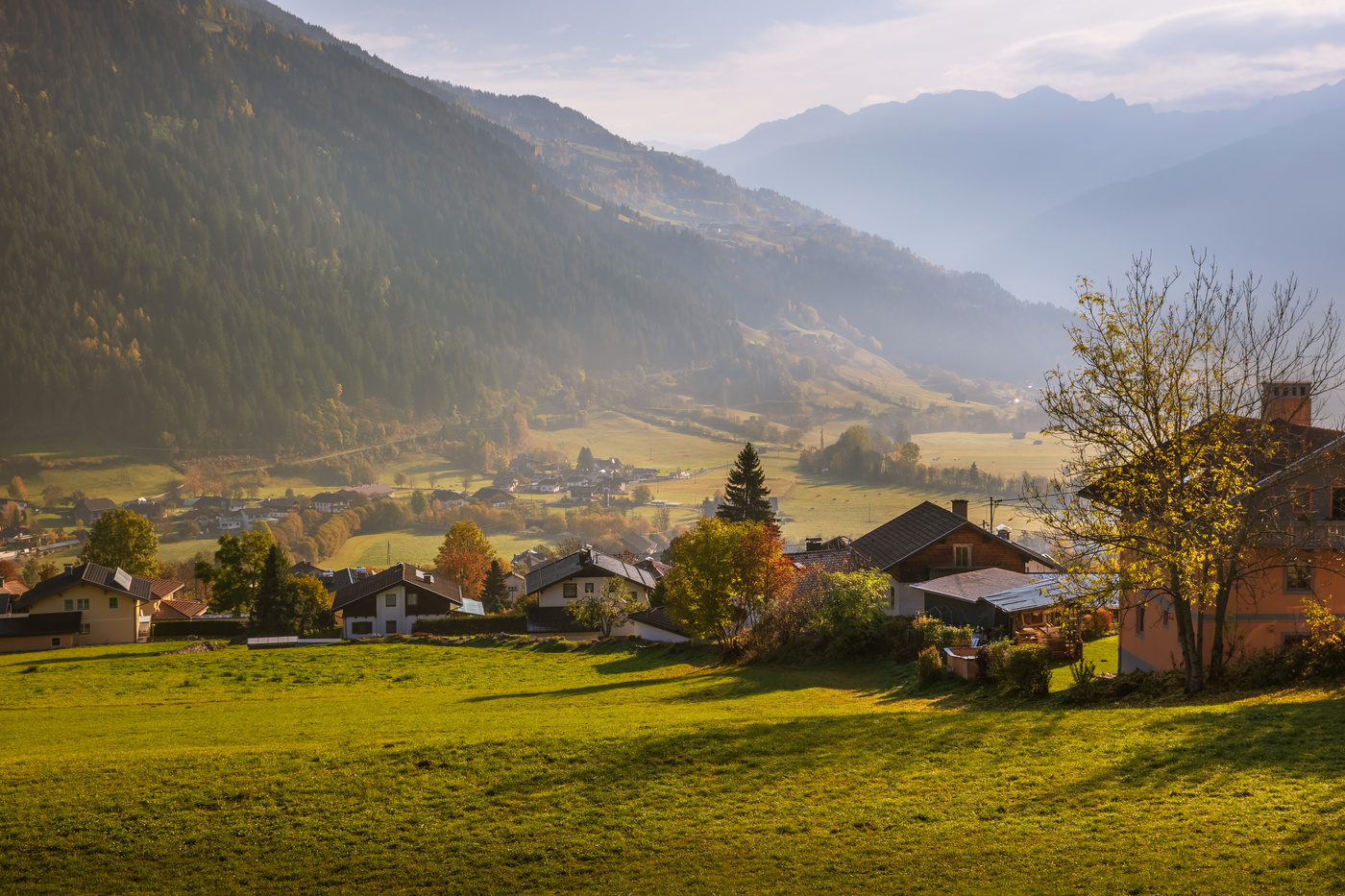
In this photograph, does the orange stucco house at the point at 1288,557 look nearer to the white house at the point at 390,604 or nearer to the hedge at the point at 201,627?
the white house at the point at 390,604

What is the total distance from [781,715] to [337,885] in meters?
11.2

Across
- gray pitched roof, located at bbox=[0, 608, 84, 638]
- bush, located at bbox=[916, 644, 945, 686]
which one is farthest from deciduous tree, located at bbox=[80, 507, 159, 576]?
bush, located at bbox=[916, 644, 945, 686]

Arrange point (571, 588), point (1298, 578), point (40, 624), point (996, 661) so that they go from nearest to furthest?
point (996, 661) < point (1298, 578) < point (40, 624) < point (571, 588)

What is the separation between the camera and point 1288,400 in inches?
963

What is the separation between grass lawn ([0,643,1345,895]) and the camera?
10.8 meters

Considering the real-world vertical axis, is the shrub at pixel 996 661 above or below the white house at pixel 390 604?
A: above

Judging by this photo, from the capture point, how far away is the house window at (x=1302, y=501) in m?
20.3

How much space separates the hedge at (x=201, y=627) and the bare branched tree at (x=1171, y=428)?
67.7 m

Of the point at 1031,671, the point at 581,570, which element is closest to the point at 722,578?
the point at 1031,671

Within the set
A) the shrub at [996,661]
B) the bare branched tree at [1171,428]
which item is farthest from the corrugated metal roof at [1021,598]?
the bare branched tree at [1171,428]

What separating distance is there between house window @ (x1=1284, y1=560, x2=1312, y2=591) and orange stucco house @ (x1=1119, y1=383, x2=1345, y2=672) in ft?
0.07

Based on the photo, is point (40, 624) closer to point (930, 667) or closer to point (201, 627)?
point (201, 627)

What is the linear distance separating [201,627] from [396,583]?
52.3ft

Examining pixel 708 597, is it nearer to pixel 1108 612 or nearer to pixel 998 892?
pixel 1108 612
